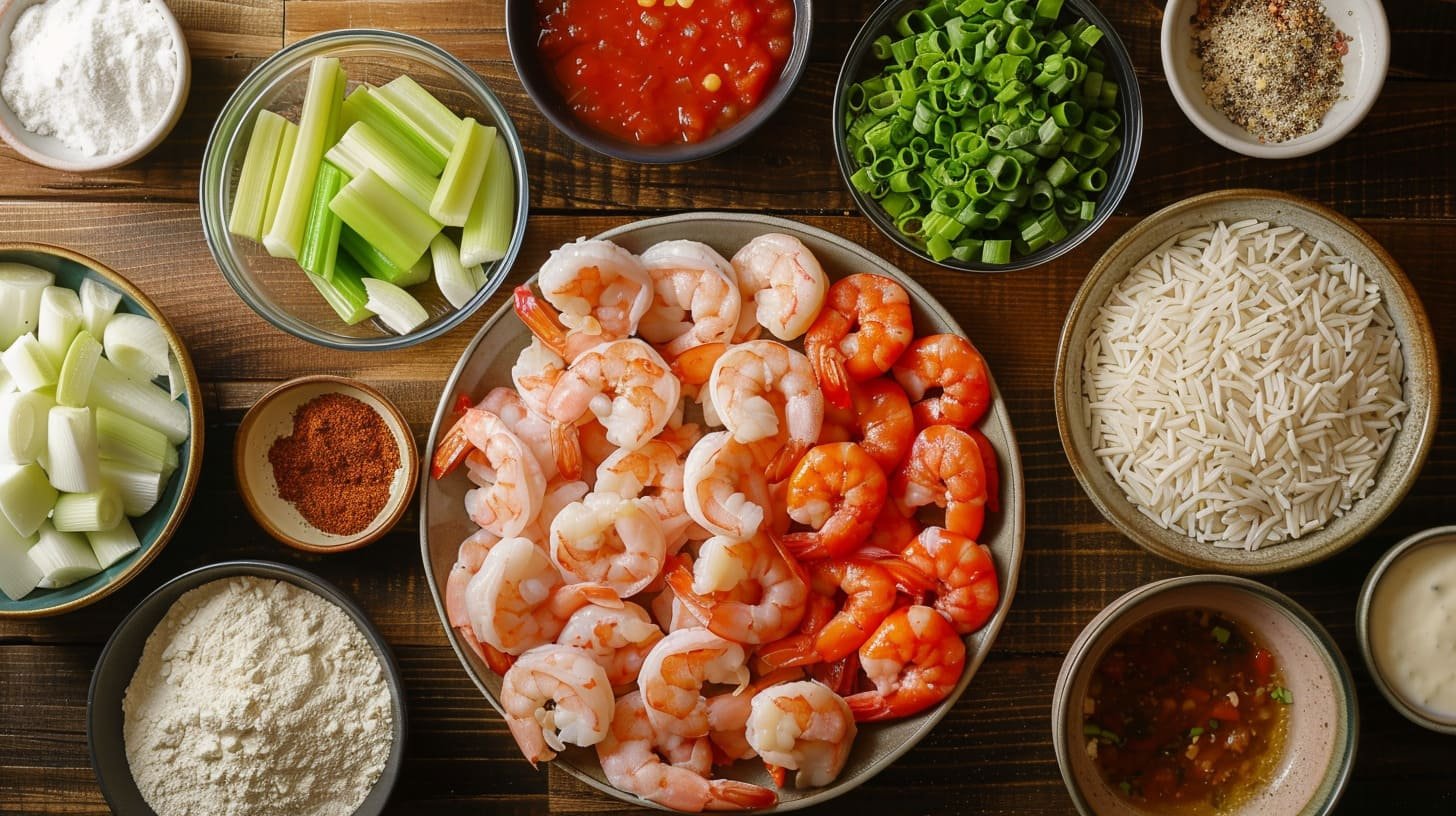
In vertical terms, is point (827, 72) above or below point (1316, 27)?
below

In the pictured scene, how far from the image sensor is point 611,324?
221cm

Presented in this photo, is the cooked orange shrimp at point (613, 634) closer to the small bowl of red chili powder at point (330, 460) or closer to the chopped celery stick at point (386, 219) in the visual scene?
the small bowl of red chili powder at point (330, 460)

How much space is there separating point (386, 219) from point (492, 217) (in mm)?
237

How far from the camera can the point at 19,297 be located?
2.24m

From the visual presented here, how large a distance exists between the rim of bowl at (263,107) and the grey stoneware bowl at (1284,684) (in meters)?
1.63

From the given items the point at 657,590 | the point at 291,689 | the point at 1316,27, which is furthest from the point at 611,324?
the point at 1316,27

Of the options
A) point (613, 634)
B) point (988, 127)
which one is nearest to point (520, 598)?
point (613, 634)

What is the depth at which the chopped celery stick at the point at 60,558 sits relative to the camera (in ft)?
7.27

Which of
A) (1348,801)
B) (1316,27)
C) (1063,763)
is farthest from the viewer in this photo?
(1348,801)

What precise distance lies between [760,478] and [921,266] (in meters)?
0.68

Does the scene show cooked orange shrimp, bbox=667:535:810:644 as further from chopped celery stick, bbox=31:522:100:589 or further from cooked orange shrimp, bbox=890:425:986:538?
chopped celery stick, bbox=31:522:100:589

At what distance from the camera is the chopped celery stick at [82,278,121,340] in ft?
7.45

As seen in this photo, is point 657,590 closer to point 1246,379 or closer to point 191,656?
point 191,656

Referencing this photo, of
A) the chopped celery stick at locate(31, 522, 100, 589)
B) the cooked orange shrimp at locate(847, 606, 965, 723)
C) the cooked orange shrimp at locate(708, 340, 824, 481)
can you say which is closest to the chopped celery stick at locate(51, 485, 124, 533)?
the chopped celery stick at locate(31, 522, 100, 589)
